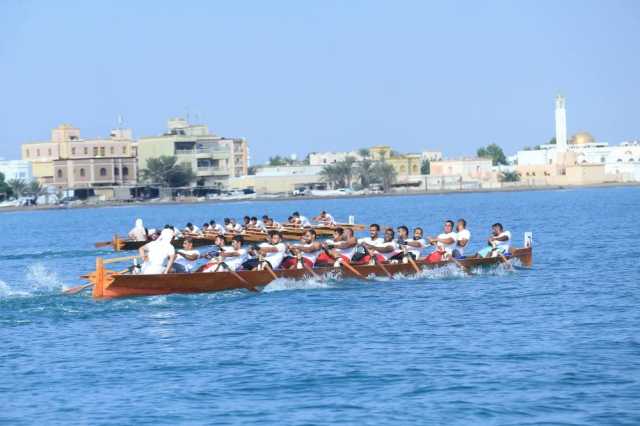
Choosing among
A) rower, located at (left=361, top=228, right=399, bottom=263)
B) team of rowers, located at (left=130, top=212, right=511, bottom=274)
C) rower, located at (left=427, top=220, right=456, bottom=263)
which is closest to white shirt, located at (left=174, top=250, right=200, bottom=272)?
team of rowers, located at (left=130, top=212, right=511, bottom=274)

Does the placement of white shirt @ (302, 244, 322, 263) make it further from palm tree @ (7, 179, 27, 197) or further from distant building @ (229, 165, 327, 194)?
palm tree @ (7, 179, 27, 197)

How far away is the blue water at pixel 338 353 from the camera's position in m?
19.4

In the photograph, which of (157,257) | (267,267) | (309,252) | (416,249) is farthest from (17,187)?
(157,257)

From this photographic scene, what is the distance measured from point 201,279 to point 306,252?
374cm

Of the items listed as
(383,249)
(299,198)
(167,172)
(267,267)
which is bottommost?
(299,198)

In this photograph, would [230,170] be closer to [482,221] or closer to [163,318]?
[482,221]

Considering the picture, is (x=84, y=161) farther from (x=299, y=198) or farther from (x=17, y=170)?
(x=299, y=198)

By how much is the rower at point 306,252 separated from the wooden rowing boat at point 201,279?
1.31 feet

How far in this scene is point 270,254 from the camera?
3400cm

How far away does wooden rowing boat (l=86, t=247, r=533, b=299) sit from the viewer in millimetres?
30875

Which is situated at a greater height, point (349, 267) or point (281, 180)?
point (281, 180)

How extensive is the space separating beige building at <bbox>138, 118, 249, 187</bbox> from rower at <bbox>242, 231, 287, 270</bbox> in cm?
12288

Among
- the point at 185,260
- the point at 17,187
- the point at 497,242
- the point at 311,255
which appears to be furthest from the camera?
the point at 17,187

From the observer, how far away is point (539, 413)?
61.6 feet
